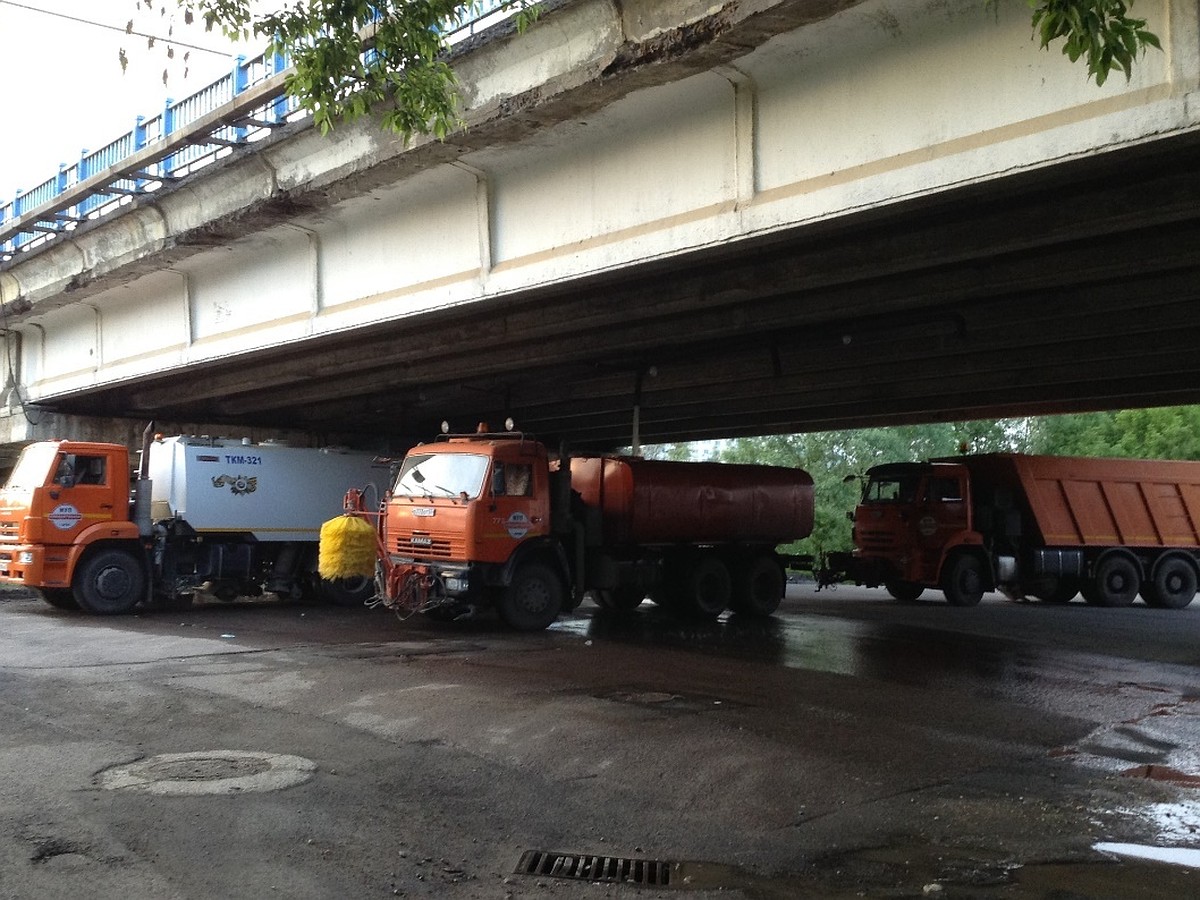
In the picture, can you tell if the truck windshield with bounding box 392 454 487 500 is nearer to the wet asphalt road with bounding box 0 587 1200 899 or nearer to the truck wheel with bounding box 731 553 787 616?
the wet asphalt road with bounding box 0 587 1200 899

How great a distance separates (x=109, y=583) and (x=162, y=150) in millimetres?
7310

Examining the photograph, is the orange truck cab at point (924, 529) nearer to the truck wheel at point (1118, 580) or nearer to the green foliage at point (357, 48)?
the truck wheel at point (1118, 580)

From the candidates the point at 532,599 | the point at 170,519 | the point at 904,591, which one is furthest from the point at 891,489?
the point at 170,519

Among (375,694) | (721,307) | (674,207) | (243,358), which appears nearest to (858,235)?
(674,207)

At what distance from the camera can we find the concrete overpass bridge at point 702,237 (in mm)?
8242

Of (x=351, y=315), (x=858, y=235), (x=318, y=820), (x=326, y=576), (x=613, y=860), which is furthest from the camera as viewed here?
(x=326, y=576)

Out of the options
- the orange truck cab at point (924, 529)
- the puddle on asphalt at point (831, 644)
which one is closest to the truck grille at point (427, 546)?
the puddle on asphalt at point (831, 644)

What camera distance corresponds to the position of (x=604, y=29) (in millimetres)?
9492

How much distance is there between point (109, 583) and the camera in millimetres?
18125

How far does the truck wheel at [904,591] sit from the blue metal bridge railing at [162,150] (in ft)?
49.9

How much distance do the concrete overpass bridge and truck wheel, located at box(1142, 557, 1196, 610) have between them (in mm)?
5198

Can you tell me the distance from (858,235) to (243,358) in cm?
1000

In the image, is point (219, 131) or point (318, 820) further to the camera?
point (219, 131)

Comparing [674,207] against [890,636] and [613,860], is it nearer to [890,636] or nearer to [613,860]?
[613,860]
